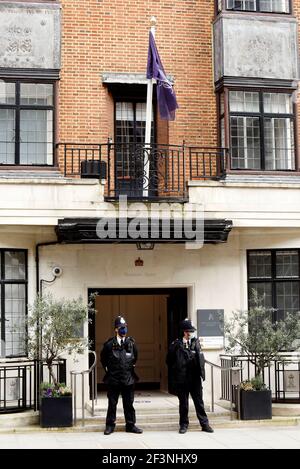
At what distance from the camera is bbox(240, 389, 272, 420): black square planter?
15.3m

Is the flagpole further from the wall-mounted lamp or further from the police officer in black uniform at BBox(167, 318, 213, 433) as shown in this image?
the police officer in black uniform at BBox(167, 318, 213, 433)

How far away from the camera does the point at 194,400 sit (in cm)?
1447

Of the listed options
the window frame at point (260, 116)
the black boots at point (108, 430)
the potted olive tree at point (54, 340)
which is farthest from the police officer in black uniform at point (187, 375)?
the window frame at point (260, 116)

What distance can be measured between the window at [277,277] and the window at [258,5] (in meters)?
4.91

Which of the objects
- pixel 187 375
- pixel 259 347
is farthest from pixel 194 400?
pixel 259 347

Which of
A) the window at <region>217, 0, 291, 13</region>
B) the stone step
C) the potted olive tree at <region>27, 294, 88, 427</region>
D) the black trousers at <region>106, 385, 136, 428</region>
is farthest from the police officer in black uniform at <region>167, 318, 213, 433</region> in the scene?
the window at <region>217, 0, 291, 13</region>

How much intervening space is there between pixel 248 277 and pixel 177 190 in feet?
7.53

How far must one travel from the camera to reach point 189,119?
1748 centimetres

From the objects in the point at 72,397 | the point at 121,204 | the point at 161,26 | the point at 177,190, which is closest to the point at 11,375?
the point at 72,397

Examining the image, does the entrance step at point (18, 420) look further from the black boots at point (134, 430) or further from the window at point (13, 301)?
the black boots at point (134, 430)
